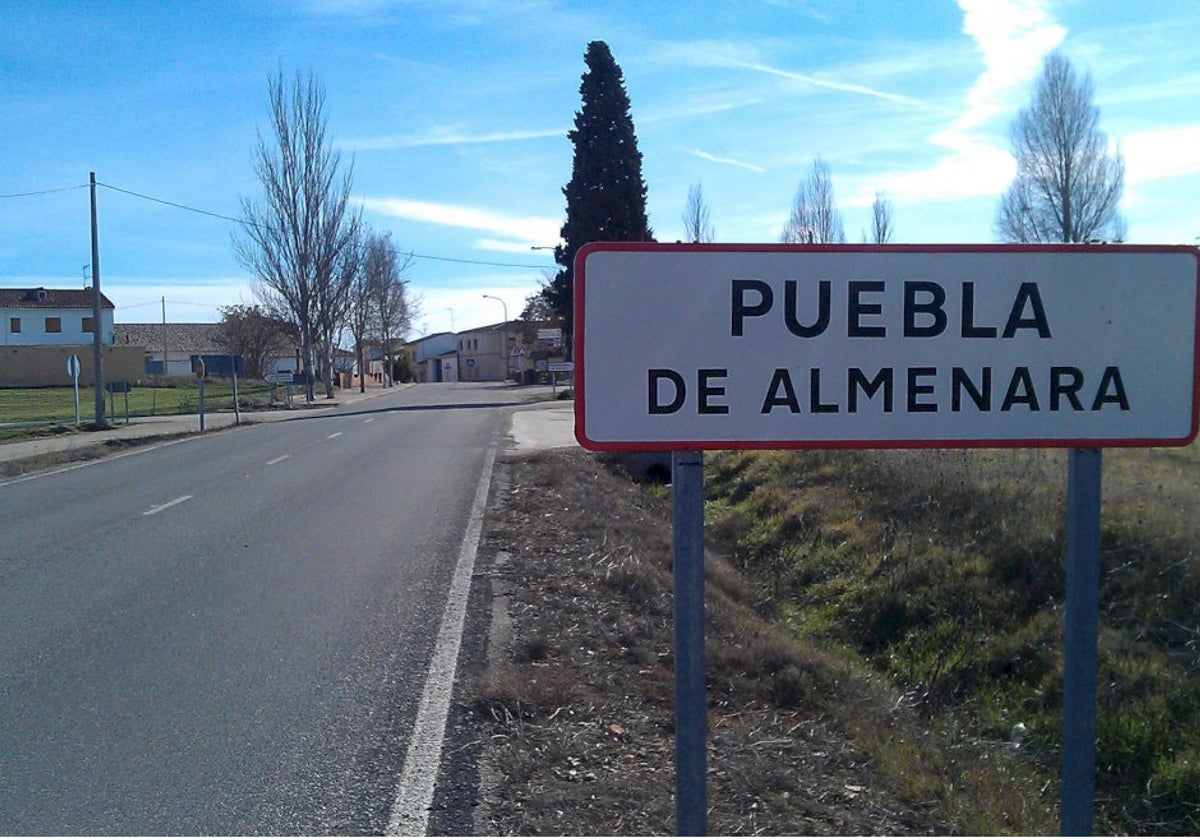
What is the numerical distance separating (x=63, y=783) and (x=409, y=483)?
11635 millimetres

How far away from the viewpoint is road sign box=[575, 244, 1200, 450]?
2541 mm

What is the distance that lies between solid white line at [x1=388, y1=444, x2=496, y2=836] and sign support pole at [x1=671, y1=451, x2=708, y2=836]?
1992mm

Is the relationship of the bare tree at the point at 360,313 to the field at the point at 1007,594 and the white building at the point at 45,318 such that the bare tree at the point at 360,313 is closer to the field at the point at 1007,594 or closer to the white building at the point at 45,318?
the white building at the point at 45,318

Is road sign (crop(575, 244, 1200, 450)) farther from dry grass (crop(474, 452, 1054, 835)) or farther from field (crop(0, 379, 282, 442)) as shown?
field (crop(0, 379, 282, 442))

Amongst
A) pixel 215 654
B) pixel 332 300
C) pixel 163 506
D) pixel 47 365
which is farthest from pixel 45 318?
pixel 215 654

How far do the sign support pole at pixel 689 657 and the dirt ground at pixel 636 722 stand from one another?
5.52 feet

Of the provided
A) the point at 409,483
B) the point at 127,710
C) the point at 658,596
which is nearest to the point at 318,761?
the point at 127,710

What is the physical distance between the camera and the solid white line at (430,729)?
425cm

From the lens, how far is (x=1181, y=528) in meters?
7.96

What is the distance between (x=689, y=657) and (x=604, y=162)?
3942 cm

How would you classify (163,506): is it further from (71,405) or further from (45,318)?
(45,318)

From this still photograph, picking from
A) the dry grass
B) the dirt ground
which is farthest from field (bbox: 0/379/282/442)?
the dry grass

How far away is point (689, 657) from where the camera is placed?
2434 millimetres

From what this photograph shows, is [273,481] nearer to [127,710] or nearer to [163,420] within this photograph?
[127,710]
